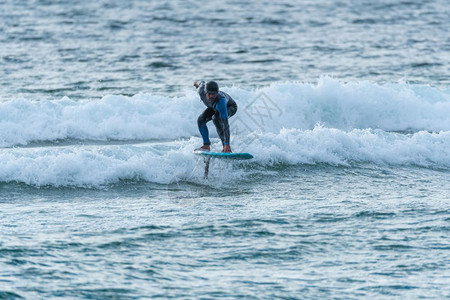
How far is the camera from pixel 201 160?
14.9 m

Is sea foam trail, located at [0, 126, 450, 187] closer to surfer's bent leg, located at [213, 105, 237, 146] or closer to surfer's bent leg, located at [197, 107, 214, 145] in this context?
surfer's bent leg, located at [197, 107, 214, 145]

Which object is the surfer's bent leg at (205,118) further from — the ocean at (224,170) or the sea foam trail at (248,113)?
the sea foam trail at (248,113)

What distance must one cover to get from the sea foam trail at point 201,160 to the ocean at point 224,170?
0.04 meters

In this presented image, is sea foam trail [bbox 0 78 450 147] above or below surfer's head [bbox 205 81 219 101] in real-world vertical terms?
below

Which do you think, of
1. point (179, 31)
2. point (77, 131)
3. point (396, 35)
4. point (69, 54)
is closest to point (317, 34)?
point (396, 35)

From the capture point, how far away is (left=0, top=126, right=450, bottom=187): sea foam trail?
1420 centimetres

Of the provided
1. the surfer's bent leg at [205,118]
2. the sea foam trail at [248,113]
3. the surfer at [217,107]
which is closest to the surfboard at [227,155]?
the surfer at [217,107]

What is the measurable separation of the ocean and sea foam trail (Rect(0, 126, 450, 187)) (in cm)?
4

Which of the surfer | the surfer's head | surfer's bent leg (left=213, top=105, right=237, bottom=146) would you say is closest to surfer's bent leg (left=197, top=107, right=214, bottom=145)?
the surfer


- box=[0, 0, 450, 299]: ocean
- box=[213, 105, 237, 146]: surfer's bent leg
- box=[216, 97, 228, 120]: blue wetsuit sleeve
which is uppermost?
box=[216, 97, 228, 120]: blue wetsuit sleeve

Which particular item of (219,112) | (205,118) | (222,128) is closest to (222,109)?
(219,112)

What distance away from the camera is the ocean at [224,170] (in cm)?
949

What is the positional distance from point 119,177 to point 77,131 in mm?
4320

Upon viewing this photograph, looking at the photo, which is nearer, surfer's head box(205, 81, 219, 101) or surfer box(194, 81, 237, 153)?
surfer's head box(205, 81, 219, 101)
